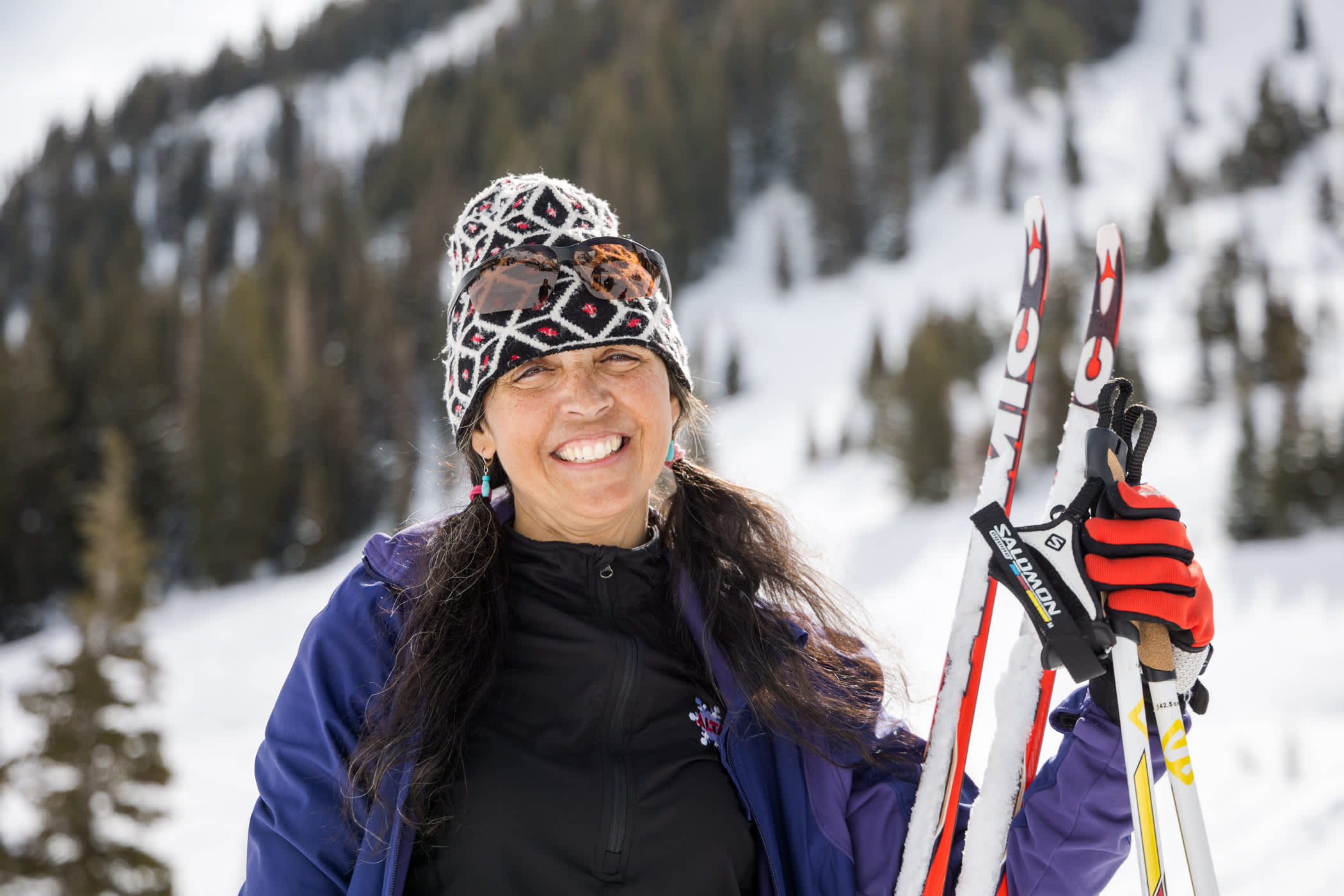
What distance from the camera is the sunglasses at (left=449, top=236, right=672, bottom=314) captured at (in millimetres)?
1739

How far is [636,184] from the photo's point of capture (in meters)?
42.2

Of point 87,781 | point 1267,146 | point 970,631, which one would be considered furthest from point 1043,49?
point 970,631

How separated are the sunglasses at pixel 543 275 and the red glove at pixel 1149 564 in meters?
0.89

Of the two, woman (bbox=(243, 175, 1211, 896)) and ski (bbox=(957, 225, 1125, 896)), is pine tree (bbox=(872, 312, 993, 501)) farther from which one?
woman (bbox=(243, 175, 1211, 896))

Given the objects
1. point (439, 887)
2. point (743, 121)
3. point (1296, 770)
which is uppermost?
point (743, 121)

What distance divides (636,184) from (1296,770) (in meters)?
39.9

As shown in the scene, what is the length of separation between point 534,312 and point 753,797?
945 millimetres

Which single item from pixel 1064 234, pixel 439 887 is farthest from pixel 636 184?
pixel 439 887

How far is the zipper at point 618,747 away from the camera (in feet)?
4.94

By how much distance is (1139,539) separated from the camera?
1395mm

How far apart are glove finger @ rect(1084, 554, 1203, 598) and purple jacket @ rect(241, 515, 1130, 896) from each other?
22cm

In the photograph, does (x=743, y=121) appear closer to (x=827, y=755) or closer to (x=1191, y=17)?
(x=1191, y=17)

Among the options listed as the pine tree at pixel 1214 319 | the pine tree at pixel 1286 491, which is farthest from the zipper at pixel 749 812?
the pine tree at pixel 1214 319

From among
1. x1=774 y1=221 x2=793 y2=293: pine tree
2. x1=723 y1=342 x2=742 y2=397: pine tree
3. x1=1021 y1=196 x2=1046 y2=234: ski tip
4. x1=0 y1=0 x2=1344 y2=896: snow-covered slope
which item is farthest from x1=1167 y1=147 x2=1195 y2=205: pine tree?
x1=1021 y1=196 x2=1046 y2=234: ski tip
